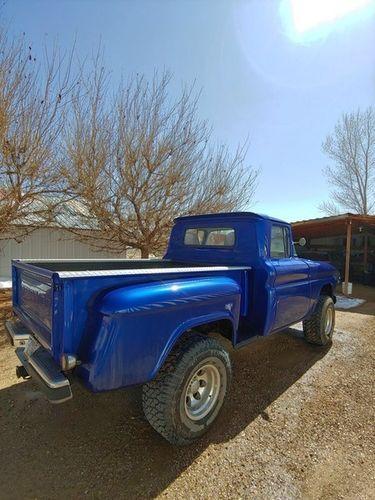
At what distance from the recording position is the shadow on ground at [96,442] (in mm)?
2262

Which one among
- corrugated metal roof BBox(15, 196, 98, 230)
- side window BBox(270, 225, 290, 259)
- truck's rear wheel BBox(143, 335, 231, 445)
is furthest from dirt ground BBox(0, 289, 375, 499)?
corrugated metal roof BBox(15, 196, 98, 230)

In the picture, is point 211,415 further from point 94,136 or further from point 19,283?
point 94,136

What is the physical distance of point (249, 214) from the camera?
3869 millimetres

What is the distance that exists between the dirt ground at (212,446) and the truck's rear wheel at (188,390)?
198 millimetres

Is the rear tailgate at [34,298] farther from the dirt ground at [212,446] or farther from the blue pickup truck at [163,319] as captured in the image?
the dirt ground at [212,446]

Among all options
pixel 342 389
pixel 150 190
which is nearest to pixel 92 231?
pixel 150 190

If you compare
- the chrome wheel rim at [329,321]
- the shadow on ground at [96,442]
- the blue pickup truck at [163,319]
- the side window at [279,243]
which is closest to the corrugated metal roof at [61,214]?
the blue pickup truck at [163,319]

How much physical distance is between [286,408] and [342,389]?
962mm

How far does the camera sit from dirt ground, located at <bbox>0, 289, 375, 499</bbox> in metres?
2.27

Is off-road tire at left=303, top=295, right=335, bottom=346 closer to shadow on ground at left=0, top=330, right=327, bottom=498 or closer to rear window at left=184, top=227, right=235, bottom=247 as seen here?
shadow on ground at left=0, top=330, right=327, bottom=498

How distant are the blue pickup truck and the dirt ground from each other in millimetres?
300

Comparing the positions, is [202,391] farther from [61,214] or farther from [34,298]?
[61,214]

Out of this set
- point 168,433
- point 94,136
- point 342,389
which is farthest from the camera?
point 94,136

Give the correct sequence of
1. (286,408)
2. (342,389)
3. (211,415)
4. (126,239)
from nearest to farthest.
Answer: (211,415) → (286,408) → (342,389) → (126,239)
